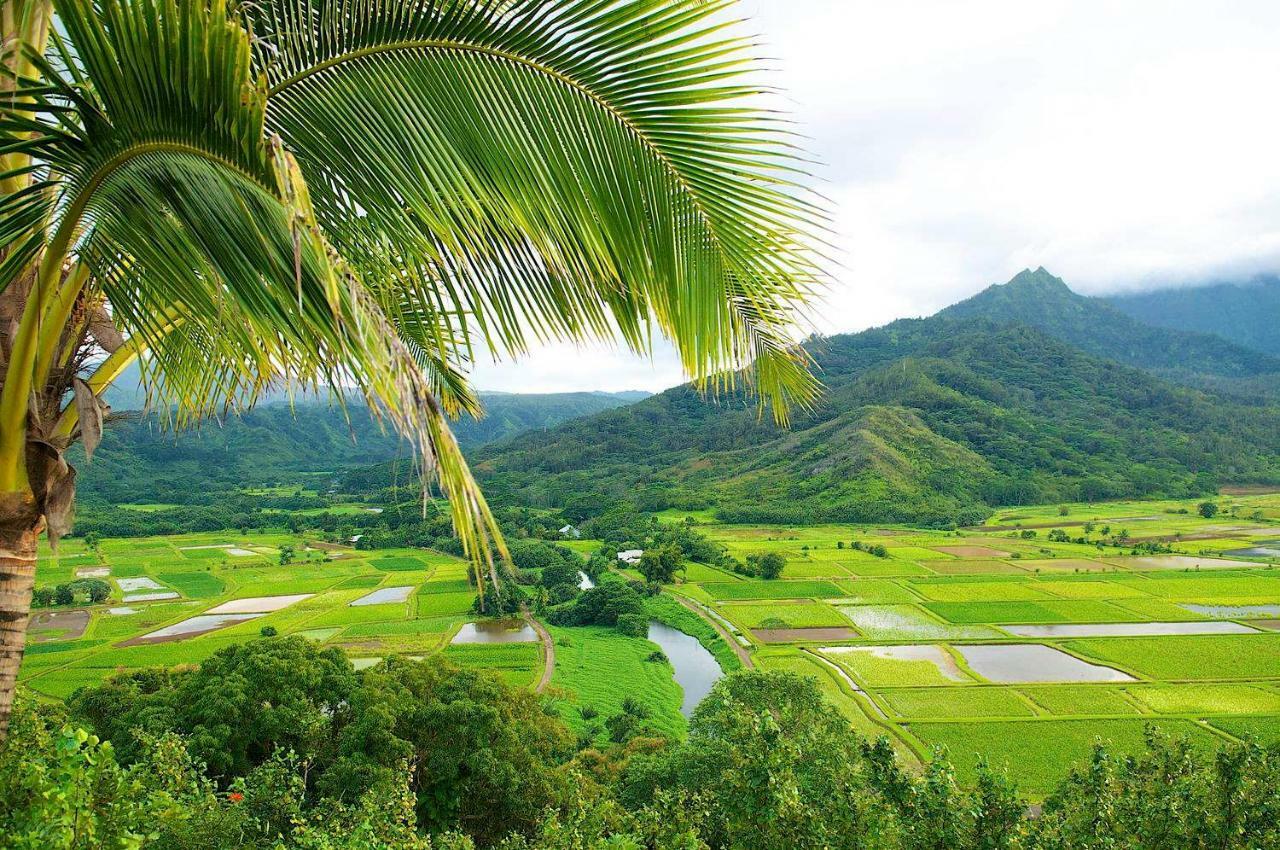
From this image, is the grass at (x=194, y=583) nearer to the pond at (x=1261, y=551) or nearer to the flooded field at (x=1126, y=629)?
the flooded field at (x=1126, y=629)

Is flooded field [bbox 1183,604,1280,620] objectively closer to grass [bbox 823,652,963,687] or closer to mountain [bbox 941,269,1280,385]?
grass [bbox 823,652,963,687]

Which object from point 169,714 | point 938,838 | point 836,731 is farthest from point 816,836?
point 169,714

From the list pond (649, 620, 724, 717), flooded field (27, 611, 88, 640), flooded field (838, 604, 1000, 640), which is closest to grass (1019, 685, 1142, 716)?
flooded field (838, 604, 1000, 640)

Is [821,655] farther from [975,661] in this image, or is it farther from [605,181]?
[605,181]

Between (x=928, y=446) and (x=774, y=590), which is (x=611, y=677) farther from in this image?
(x=928, y=446)

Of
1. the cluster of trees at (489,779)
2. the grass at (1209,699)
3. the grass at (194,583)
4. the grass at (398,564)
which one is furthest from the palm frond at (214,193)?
the grass at (398,564)

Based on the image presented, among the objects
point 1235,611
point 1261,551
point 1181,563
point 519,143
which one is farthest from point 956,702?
point 1261,551
